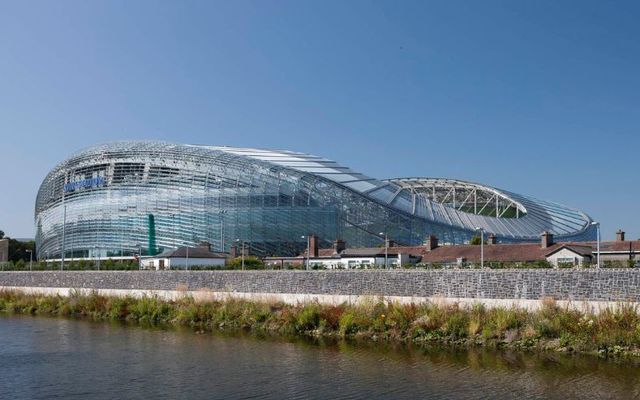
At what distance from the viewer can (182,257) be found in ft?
256

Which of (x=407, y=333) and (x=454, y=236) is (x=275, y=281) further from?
(x=454, y=236)

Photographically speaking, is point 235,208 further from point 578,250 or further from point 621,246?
point 621,246

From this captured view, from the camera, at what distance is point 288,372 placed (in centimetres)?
3028

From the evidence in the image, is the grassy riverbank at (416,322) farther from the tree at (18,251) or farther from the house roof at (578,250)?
the tree at (18,251)

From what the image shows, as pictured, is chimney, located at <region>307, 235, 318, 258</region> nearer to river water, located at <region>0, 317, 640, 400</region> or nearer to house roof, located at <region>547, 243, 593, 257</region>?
house roof, located at <region>547, 243, 593, 257</region>

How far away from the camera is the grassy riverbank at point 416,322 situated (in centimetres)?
3275

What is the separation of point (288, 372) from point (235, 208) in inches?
2572

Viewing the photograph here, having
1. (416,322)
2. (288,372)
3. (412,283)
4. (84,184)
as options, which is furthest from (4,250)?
(288,372)

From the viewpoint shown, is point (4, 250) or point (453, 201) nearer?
point (453, 201)

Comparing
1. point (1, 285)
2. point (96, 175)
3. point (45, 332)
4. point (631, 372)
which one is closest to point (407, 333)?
point (631, 372)

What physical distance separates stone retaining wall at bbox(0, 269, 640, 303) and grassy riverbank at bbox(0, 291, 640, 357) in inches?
39.7

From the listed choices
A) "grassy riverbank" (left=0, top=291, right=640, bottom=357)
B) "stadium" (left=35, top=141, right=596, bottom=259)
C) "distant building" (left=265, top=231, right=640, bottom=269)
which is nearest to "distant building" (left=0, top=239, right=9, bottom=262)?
"stadium" (left=35, top=141, right=596, bottom=259)

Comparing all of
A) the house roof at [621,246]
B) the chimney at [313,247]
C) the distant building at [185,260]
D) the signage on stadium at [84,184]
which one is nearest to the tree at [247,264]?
the distant building at [185,260]

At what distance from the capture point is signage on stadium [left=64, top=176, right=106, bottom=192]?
108750 millimetres
